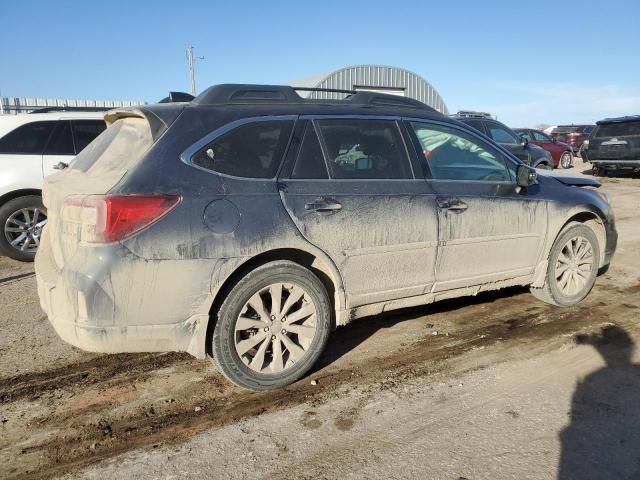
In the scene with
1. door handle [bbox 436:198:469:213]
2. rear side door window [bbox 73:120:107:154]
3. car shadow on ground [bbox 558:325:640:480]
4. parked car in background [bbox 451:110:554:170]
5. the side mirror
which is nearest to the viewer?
car shadow on ground [bbox 558:325:640:480]

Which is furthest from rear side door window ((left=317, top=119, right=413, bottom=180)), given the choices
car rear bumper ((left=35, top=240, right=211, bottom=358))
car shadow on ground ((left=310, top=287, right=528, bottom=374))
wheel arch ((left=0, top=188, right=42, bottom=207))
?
wheel arch ((left=0, top=188, right=42, bottom=207))

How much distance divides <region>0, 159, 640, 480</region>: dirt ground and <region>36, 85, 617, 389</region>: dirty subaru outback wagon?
37 cm

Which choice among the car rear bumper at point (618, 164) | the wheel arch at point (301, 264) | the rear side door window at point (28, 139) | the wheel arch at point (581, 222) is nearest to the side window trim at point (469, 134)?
the wheel arch at point (581, 222)

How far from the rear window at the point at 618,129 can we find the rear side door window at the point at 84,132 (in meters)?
14.7

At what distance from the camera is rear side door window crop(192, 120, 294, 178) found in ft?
10.3

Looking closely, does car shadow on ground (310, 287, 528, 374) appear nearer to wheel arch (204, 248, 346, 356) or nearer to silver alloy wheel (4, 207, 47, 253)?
wheel arch (204, 248, 346, 356)

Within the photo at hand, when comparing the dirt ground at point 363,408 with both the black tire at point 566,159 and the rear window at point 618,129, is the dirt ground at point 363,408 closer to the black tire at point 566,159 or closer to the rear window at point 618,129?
the rear window at point 618,129

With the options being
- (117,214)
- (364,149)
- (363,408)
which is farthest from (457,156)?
(117,214)

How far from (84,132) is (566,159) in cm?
1813

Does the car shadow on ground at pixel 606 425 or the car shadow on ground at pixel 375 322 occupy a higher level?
the car shadow on ground at pixel 375 322

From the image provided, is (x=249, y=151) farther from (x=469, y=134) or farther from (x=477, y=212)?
(x=469, y=134)

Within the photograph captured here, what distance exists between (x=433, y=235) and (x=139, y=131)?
6.89 ft

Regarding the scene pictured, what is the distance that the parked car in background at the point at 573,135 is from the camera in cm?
2764

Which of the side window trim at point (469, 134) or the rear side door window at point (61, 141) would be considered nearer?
the side window trim at point (469, 134)
